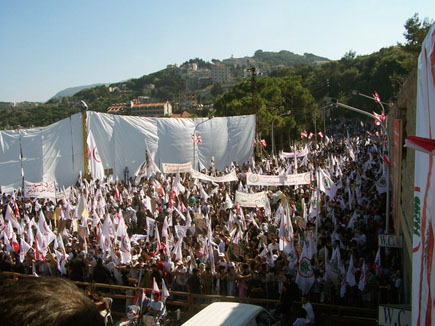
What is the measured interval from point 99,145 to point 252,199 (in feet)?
59.2

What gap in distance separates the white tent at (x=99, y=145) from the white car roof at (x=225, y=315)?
23.6 meters

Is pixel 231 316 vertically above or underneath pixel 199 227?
above

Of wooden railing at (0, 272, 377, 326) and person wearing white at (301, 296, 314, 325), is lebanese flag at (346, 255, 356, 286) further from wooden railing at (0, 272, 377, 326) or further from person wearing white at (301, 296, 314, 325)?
person wearing white at (301, 296, 314, 325)

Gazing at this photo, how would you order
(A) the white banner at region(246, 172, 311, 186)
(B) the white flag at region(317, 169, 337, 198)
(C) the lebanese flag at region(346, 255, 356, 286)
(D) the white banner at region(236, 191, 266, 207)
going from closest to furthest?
1. (C) the lebanese flag at region(346, 255, 356, 286)
2. (D) the white banner at region(236, 191, 266, 207)
3. (B) the white flag at region(317, 169, 337, 198)
4. (A) the white banner at region(246, 172, 311, 186)

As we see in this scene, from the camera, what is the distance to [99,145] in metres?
31.5

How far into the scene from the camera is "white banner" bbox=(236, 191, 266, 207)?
1630cm

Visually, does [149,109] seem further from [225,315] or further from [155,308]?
[225,315]

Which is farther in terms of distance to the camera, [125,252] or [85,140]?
[85,140]

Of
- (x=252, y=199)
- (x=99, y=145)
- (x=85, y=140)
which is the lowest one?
(x=252, y=199)

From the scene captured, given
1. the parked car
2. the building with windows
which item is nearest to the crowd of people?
the parked car

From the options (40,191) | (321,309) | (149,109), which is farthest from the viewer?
(149,109)

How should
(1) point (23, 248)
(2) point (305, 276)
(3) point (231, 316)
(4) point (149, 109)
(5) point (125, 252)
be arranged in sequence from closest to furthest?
(3) point (231, 316) < (2) point (305, 276) < (5) point (125, 252) < (1) point (23, 248) < (4) point (149, 109)

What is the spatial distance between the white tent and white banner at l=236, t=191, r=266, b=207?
16.9 m

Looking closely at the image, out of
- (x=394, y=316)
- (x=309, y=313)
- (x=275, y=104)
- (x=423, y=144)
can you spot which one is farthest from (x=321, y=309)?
(x=275, y=104)
